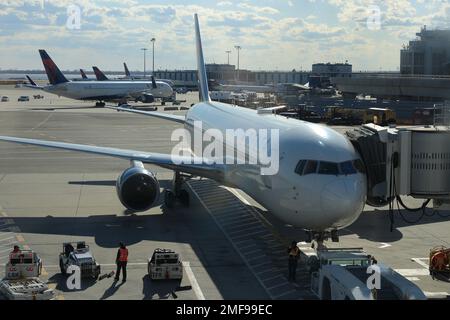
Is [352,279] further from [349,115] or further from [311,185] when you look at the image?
[349,115]

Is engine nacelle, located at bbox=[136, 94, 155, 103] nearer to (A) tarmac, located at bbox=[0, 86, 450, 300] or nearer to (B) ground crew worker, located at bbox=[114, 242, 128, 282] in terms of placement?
→ (A) tarmac, located at bbox=[0, 86, 450, 300]

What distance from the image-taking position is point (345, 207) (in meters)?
20.0

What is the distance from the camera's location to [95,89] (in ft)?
379

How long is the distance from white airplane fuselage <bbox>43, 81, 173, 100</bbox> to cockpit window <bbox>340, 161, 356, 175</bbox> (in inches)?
3872

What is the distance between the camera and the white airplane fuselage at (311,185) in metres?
20.1

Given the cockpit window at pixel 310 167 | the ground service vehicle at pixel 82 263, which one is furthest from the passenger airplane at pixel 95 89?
the cockpit window at pixel 310 167

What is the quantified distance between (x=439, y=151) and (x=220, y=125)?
13.4 metres

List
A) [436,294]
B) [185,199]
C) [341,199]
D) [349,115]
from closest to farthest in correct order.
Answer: [436,294] < [341,199] < [185,199] < [349,115]

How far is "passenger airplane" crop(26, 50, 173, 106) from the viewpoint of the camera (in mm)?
113625

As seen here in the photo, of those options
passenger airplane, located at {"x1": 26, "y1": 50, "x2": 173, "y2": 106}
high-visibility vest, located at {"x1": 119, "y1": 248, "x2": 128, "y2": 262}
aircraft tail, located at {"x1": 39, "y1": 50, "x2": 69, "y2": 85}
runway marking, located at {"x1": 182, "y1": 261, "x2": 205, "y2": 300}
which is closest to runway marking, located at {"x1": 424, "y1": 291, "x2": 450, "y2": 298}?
runway marking, located at {"x1": 182, "y1": 261, "x2": 205, "y2": 300}

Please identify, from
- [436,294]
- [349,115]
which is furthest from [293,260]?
[349,115]

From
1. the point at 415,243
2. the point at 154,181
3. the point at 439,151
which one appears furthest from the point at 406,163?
the point at 154,181

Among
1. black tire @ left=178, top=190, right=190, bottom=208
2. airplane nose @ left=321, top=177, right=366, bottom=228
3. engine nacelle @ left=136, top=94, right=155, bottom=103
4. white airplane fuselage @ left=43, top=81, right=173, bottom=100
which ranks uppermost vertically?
white airplane fuselage @ left=43, top=81, right=173, bottom=100

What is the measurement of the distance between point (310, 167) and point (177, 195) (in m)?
13.0
